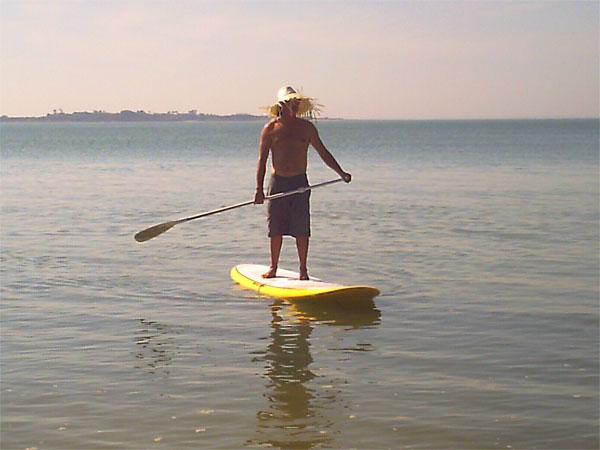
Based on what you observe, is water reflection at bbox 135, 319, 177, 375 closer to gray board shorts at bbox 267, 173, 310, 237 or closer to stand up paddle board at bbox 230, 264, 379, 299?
stand up paddle board at bbox 230, 264, 379, 299

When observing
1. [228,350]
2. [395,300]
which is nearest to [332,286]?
[395,300]

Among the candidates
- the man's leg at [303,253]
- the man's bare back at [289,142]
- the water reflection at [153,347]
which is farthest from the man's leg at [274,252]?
the water reflection at [153,347]

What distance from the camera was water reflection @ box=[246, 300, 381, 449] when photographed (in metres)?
5.41

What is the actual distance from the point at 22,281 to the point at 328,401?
16.0ft

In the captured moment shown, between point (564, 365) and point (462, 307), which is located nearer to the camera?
point (564, 365)

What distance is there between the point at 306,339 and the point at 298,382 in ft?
3.62

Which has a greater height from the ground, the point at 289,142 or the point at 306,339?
the point at 289,142

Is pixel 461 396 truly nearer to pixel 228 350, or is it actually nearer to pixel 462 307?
pixel 228 350

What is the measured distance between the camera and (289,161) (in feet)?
29.7

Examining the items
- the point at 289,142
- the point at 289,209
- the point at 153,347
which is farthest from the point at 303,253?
the point at 153,347

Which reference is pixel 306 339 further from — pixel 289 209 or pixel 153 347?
Result: pixel 289 209

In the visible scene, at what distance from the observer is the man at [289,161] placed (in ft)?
29.5

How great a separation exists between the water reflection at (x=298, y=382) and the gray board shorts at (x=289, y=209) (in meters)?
0.81

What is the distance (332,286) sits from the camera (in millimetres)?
8492
